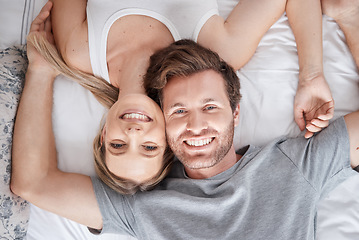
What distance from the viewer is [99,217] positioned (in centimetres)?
157

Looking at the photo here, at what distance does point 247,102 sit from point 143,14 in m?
0.65

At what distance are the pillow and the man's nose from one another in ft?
2.63

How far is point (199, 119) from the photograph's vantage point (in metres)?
1.48

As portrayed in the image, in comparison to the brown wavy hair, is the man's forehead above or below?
below

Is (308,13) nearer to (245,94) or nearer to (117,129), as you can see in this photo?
(245,94)

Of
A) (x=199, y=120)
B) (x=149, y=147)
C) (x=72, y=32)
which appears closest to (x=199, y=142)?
(x=199, y=120)

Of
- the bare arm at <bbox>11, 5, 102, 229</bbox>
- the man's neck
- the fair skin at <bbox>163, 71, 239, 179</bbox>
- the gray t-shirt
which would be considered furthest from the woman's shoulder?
the man's neck

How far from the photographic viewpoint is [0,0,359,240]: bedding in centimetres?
163

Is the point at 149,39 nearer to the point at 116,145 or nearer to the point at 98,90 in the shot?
the point at 98,90

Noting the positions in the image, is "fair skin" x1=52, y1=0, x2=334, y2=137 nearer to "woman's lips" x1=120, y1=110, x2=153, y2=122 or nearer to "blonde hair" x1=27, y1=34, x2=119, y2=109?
"blonde hair" x1=27, y1=34, x2=119, y2=109

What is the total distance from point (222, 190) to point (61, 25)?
1.09 meters

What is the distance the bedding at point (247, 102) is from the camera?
Result: 1.63 meters

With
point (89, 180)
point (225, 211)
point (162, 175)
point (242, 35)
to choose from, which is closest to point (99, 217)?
point (89, 180)

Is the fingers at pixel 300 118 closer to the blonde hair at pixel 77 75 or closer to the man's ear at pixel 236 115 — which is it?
the man's ear at pixel 236 115
